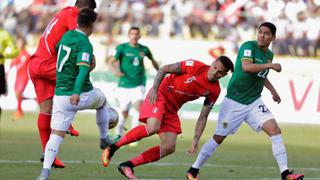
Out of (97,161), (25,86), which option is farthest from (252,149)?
(25,86)

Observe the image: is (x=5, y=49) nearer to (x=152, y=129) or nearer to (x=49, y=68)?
(x=49, y=68)

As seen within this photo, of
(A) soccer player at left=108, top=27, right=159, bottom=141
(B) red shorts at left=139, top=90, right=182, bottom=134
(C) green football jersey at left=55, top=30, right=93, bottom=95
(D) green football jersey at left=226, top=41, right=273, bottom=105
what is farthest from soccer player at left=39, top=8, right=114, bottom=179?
(A) soccer player at left=108, top=27, right=159, bottom=141

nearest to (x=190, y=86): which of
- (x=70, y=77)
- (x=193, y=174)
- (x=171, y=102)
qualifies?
(x=171, y=102)

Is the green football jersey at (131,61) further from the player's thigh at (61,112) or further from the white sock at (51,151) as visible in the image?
the white sock at (51,151)

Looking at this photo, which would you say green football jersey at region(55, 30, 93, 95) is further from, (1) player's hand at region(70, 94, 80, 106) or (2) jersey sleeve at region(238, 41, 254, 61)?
(2) jersey sleeve at region(238, 41, 254, 61)

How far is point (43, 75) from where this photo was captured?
1318 centimetres

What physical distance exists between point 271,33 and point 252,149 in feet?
24.4

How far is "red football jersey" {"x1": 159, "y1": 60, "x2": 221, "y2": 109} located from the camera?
12.1 metres

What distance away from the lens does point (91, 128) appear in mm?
24938

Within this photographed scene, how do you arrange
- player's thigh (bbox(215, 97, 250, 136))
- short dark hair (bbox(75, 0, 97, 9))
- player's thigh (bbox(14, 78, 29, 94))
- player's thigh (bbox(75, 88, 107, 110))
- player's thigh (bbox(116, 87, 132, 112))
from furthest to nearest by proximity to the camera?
player's thigh (bbox(14, 78, 29, 94)) → player's thigh (bbox(116, 87, 132, 112)) → player's thigh (bbox(215, 97, 250, 136)) → short dark hair (bbox(75, 0, 97, 9)) → player's thigh (bbox(75, 88, 107, 110))

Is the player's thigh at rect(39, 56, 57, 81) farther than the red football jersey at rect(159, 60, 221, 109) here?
Yes

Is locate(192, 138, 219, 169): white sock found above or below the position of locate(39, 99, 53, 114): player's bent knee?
below

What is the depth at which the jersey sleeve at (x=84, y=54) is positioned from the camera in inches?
440

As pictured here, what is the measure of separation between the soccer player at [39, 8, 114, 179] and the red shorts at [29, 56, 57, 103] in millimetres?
1504
